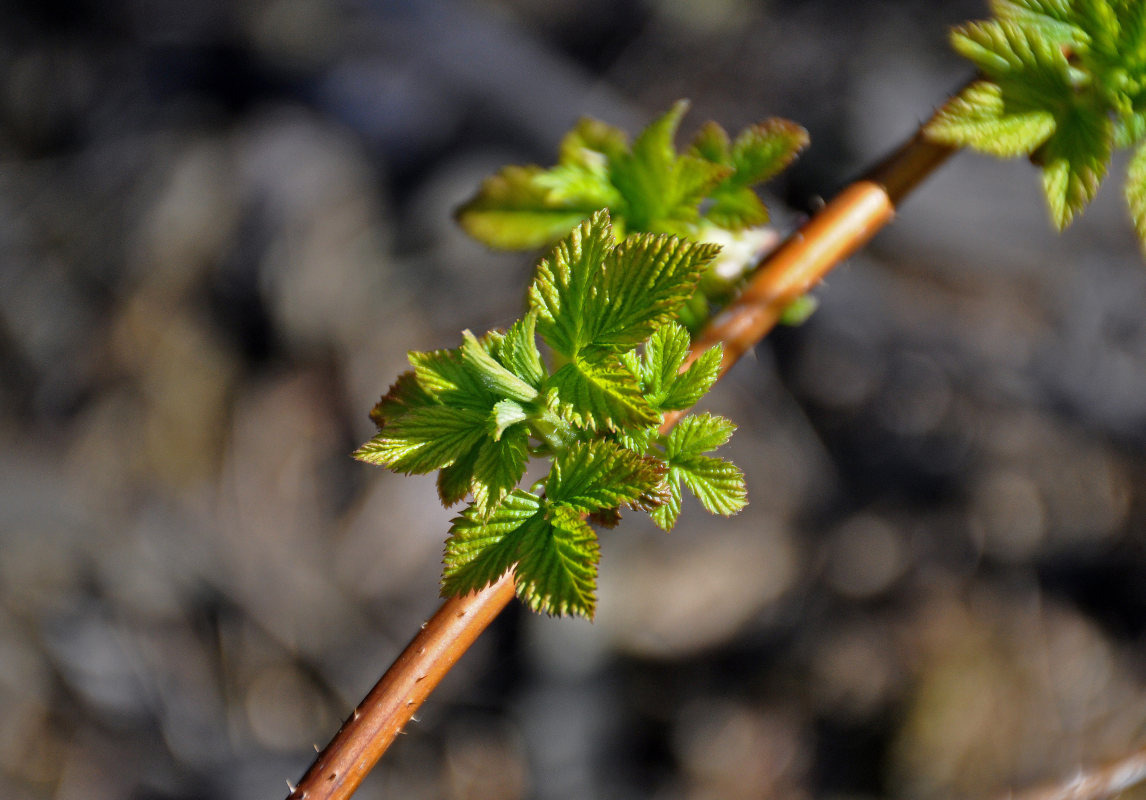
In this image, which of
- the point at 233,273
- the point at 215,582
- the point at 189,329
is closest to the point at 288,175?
the point at 233,273

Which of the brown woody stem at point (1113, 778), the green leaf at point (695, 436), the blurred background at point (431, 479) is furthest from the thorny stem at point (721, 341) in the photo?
the blurred background at point (431, 479)

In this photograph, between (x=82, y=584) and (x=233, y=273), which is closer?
(x=82, y=584)

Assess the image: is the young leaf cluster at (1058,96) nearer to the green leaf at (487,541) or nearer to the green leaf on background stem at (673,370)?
the green leaf on background stem at (673,370)

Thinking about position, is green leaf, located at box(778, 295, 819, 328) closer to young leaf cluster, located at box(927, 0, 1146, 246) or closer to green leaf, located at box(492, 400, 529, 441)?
young leaf cluster, located at box(927, 0, 1146, 246)

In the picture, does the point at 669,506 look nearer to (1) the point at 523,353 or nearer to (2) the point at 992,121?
(1) the point at 523,353

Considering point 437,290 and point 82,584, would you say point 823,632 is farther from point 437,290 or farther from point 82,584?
point 82,584

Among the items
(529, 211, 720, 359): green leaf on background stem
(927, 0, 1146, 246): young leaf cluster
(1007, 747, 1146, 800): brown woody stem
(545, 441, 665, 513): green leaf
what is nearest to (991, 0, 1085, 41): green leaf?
(927, 0, 1146, 246): young leaf cluster
